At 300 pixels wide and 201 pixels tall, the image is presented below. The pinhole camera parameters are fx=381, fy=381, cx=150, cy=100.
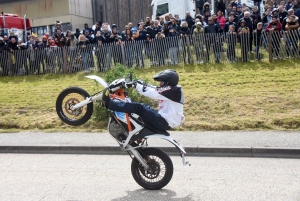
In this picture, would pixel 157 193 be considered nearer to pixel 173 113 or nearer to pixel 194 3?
pixel 173 113

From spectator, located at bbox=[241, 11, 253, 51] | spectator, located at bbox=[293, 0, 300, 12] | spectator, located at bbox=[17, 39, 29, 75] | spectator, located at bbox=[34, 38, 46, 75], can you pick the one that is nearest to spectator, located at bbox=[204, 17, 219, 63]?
spectator, located at bbox=[241, 11, 253, 51]

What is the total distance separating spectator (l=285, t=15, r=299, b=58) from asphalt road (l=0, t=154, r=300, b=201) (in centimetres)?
768

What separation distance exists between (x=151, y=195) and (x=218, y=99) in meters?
5.86

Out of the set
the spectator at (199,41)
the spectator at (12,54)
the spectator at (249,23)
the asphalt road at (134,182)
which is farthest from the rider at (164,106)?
the spectator at (12,54)

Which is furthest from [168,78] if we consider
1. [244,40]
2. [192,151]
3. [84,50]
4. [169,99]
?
[84,50]

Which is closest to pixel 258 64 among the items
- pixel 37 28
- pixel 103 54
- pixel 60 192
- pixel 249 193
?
pixel 103 54

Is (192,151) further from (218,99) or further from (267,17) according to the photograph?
(267,17)

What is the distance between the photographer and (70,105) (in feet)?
21.6

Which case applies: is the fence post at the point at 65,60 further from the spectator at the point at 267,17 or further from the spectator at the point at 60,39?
the spectator at the point at 267,17

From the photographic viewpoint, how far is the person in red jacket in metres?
14.3

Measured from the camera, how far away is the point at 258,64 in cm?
1412

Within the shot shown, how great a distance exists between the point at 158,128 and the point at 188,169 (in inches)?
63.8

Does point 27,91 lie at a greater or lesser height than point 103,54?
lesser

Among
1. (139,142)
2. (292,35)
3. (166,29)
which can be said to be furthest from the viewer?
(166,29)
